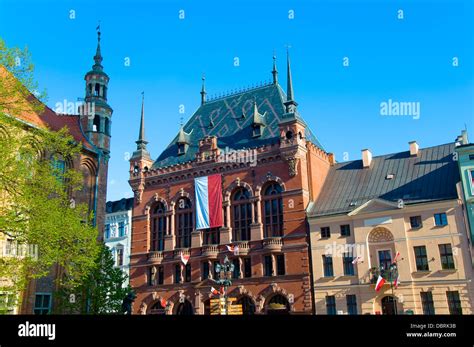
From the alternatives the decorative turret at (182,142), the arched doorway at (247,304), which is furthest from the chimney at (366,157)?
the decorative turret at (182,142)

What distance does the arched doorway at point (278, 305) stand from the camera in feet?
121

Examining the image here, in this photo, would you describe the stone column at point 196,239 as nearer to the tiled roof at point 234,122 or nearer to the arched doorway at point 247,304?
the arched doorway at point 247,304

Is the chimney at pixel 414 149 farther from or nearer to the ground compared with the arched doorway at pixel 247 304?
farther from the ground

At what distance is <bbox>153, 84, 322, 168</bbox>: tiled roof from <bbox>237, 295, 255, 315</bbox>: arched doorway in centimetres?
1431

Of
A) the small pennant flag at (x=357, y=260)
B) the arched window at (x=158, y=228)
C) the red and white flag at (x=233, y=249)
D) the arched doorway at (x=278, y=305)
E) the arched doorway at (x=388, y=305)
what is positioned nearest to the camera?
the arched doorway at (x=388, y=305)

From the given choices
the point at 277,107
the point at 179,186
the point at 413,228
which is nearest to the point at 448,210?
the point at 413,228

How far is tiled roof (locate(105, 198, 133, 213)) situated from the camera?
63181 millimetres

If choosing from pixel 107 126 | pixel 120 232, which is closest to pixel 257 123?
pixel 107 126

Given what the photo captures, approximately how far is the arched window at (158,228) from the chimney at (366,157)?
20700 mm

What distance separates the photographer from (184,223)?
45312mm

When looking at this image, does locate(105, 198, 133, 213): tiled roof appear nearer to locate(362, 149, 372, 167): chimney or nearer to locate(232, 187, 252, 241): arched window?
locate(232, 187, 252, 241): arched window

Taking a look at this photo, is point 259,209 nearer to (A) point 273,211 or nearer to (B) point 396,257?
(A) point 273,211

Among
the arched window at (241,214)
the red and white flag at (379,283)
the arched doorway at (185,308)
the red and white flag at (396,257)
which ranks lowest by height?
the arched doorway at (185,308)
